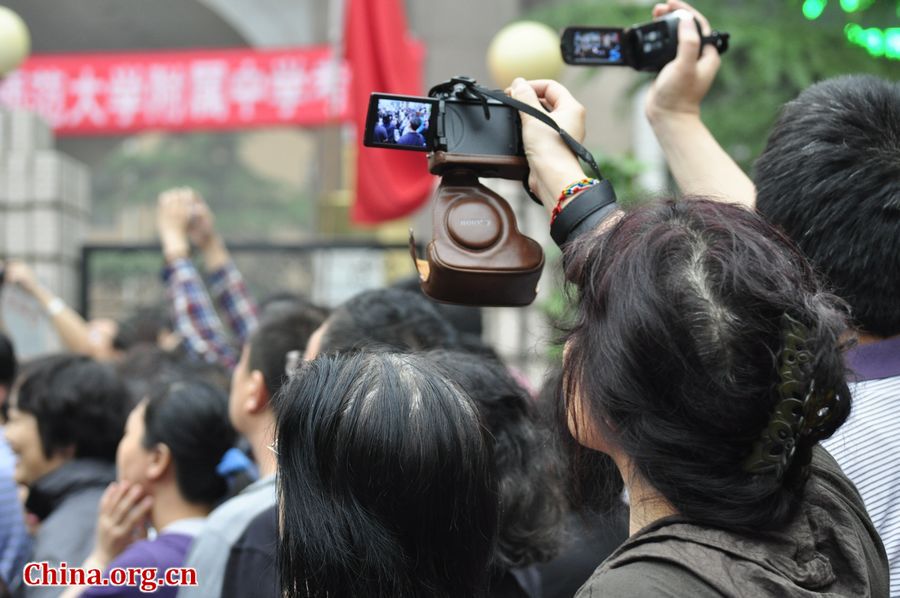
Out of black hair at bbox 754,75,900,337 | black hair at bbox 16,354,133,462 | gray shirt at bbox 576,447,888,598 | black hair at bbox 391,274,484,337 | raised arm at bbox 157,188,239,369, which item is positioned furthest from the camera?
raised arm at bbox 157,188,239,369

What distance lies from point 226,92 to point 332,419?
10.7 metres

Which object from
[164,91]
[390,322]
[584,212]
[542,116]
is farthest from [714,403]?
[164,91]

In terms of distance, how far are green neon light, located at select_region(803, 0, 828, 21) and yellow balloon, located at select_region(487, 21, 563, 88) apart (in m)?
1.11

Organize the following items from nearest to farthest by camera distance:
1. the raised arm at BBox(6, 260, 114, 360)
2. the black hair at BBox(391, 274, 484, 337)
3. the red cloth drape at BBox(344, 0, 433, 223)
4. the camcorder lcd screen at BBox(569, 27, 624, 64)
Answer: the camcorder lcd screen at BBox(569, 27, 624, 64)
the black hair at BBox(391, 274, 484, 337)
the raised arm at BBox(6, 260, 114, 360)
the red cloth drape at BBox(344, 0, 433, 223)

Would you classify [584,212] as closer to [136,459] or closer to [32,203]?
[136,459]

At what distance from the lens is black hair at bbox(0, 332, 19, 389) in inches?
149

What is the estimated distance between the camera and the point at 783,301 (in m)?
1.21

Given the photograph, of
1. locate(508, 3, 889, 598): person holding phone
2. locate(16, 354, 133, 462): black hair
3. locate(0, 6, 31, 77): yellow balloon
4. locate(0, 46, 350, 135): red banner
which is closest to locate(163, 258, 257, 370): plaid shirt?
locate(16, 354, 133, 462): black hair

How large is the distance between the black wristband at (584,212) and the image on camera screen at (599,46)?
2.21 feet

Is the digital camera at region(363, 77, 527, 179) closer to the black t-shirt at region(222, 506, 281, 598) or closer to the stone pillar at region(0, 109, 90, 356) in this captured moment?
the black t-shirt at region(222, 506, 281, 598)

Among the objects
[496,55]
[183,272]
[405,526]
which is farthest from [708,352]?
[496,55]

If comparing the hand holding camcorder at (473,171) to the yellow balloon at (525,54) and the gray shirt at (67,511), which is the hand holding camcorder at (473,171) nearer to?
the gray shirt at (67,511)

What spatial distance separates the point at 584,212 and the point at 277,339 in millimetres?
1386

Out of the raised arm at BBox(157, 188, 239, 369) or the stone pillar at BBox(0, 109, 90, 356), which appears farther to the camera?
the stone pillar at BBox(0, 109, 90, 356)
